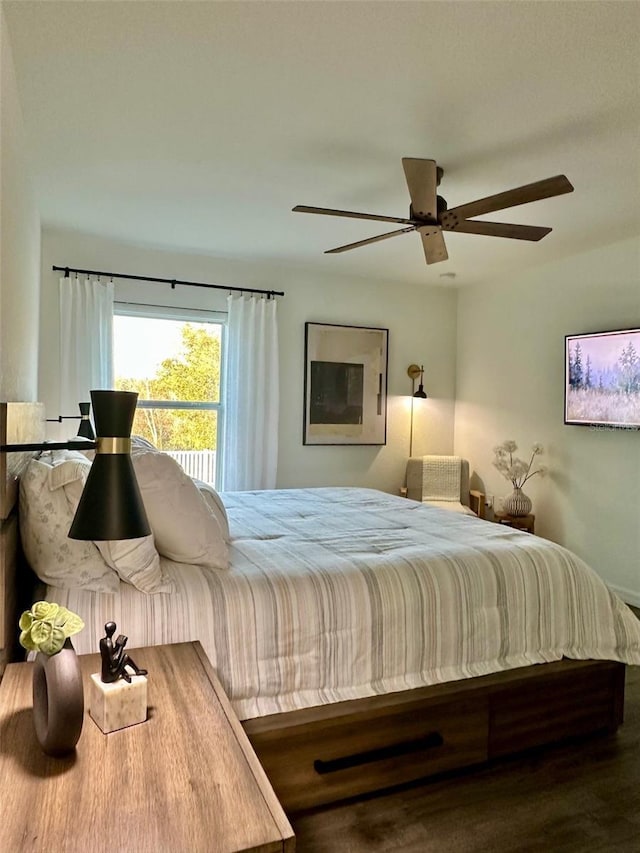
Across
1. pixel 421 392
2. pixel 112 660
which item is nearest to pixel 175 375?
pixel 421 392

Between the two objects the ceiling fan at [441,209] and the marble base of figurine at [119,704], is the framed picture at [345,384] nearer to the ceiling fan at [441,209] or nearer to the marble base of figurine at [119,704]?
the ceiling fan at [441,209]

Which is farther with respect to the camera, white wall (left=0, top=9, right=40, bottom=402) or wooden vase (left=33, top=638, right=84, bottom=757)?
white wall (left=0, top=9, right=40, bottom=402)

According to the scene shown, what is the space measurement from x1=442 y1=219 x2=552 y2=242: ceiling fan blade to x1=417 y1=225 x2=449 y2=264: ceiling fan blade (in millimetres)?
49

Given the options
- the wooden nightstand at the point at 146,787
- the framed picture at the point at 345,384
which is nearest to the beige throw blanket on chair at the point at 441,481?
the framed picture at the point at 345,384

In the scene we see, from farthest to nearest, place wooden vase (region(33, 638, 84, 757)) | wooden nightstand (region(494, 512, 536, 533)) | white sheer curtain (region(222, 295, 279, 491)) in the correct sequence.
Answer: white sheer curtain (region(222, 295, 279, 491)) → wooden nightstand (region(494, 512, 536, 533)) → wooden vase (region(33, 638, 84, 757))

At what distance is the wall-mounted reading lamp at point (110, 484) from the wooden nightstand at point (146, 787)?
417mm

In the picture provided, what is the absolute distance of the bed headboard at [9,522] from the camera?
1.38 meters

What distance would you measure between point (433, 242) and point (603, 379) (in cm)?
199

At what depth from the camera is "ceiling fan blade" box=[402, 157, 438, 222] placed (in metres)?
2.33

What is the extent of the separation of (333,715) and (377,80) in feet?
7.44

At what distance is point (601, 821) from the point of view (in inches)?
71.8

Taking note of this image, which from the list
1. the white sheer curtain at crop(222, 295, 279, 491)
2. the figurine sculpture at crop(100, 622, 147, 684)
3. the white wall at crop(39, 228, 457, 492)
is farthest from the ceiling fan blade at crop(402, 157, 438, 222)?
the white wall at crop(39, 228, 457, 492)

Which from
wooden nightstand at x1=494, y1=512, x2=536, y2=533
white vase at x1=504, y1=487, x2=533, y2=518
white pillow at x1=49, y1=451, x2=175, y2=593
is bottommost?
wooden nightstand at x1=494, y1=512, x2=536, y2=533

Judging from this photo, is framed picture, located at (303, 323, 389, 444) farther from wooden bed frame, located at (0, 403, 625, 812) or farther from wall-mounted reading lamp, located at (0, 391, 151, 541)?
wall-mounted reading lamp, located at (0, 391, 151, 541)
